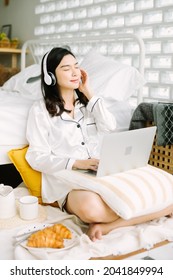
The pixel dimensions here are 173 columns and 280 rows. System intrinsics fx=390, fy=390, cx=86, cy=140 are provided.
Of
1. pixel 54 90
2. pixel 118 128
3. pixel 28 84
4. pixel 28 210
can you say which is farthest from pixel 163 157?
pixel 28 84

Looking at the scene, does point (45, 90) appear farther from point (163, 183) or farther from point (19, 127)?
point (163, 183)

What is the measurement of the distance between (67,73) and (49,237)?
0.68m

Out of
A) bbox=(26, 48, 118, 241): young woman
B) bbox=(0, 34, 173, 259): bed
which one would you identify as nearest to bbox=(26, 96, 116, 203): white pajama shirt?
bbox=(26, 48, 118, 241): young woman

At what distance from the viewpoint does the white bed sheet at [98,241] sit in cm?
124

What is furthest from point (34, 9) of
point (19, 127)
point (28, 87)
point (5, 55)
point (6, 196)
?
point (6, 196)

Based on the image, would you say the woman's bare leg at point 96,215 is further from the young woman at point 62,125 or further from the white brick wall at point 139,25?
the white brick wall at point 139,25

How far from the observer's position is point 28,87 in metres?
2.41

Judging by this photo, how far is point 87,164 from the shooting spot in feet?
4.89

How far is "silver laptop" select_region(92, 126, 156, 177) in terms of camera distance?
4.50 ft

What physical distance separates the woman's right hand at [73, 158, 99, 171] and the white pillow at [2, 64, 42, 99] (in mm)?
821

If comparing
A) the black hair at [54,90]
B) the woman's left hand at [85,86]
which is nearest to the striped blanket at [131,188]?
the black hair at [54,90]

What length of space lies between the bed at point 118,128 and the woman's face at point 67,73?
0.97 feet

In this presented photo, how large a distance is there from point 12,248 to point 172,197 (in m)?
0.61
